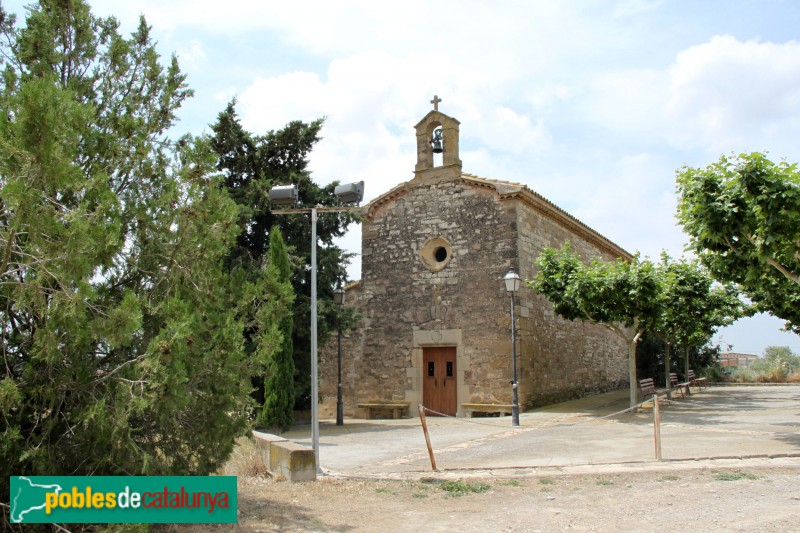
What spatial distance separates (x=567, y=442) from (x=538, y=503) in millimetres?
4106

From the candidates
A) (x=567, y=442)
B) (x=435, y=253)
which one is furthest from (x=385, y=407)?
(x=567, y=442)

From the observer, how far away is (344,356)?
1778cm

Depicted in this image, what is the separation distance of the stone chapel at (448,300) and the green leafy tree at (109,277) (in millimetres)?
10258

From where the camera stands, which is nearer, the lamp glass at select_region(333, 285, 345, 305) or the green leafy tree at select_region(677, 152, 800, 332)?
the green leafy tree at select_region(677, 152, 800, 332)

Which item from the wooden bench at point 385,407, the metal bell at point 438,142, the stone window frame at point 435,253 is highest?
the metal bell at point 438,142

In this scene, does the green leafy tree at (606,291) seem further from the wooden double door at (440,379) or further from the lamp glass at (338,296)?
the lamp glass at (338,296)

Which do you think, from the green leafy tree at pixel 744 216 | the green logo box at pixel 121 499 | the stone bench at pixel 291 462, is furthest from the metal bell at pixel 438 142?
the green logo box at pixel 121 499

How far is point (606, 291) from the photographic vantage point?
1362 centimetres

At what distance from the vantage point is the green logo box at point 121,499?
4.14 m

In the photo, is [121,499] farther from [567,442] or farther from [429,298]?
[429,298]

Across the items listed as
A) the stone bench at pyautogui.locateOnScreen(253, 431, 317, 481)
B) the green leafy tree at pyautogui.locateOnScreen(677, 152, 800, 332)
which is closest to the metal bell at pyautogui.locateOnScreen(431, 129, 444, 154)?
the green leafy tree at pyautogui.locateOnScreen(677, 152, 800, 332)

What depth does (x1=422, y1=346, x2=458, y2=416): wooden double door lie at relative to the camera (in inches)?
636

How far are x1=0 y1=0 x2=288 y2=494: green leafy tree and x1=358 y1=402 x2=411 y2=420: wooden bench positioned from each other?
1119 centimetres

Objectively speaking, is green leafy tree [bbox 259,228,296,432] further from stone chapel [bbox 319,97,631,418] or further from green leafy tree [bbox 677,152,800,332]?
green leafy tree [bbox 677,152,800,332]
